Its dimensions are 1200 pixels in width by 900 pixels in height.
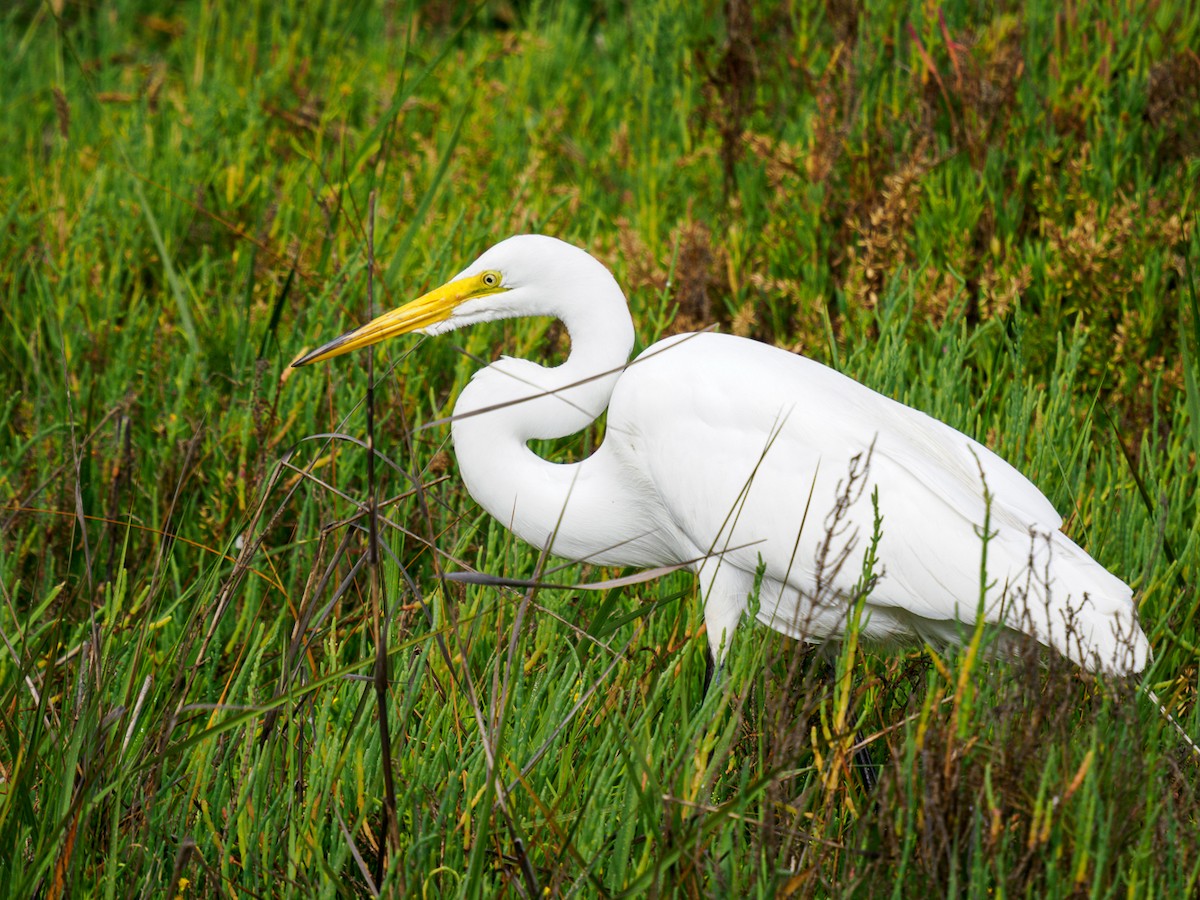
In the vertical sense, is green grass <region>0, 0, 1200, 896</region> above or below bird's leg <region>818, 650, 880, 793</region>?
above

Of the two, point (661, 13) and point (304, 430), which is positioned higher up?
point (661, 13)

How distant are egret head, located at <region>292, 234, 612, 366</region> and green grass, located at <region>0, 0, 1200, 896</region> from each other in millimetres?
263

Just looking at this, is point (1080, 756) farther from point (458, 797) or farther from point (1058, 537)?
point (458, 797)

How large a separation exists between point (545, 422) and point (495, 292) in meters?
0.24

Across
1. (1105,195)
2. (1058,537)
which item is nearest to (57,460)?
(1058,537)

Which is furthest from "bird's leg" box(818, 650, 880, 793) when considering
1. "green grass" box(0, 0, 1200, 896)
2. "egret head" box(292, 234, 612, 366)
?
"egret head" box(292, 234, 612, 366)

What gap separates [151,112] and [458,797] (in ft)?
10.7

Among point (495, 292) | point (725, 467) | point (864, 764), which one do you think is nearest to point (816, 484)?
point (725, 467)

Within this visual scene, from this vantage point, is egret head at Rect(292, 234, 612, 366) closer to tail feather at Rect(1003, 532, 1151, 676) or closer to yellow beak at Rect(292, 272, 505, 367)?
yellow beak at Rect(292, 272, 505, 367)

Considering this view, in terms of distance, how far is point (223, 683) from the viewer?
2.24m

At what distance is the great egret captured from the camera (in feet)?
6.33

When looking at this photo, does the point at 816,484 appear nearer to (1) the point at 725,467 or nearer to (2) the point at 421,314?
Answer: (1) the point at 725,467

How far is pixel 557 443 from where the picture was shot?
9.43ft

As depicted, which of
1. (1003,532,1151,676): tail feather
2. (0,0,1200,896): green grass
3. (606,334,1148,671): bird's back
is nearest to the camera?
(0,0,1200,896): green grass
